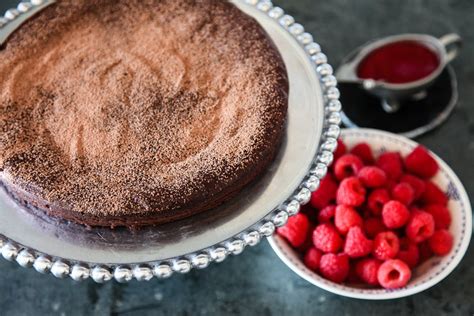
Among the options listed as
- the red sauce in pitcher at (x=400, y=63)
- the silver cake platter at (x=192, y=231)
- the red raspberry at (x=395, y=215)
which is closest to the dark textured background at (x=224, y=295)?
the red raspberry at (x=395, y=215)

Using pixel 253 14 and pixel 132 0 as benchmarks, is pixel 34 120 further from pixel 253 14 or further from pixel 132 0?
pixel 253 14

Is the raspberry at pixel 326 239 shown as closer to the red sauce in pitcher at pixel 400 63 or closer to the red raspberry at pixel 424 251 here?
the red raspberry at pixel 424 251

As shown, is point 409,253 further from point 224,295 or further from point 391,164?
point 224,295

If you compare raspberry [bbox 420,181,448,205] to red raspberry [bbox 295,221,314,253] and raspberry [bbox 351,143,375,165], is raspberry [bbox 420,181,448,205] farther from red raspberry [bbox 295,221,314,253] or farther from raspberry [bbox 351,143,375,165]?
red raspberry [bbox 295,221,314,253]

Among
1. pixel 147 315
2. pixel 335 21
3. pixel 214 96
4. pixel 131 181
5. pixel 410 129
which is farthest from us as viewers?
pixel 335 21

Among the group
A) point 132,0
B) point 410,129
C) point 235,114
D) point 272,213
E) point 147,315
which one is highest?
point 132,0

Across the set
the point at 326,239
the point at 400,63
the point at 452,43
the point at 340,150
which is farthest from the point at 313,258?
the point at 452,43

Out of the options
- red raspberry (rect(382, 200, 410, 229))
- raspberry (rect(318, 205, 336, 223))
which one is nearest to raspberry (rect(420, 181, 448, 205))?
red raspberry (rect(382, 200, 410, 229))

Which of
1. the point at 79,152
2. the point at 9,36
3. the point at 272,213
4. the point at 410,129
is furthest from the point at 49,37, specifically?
the point at 410,129
